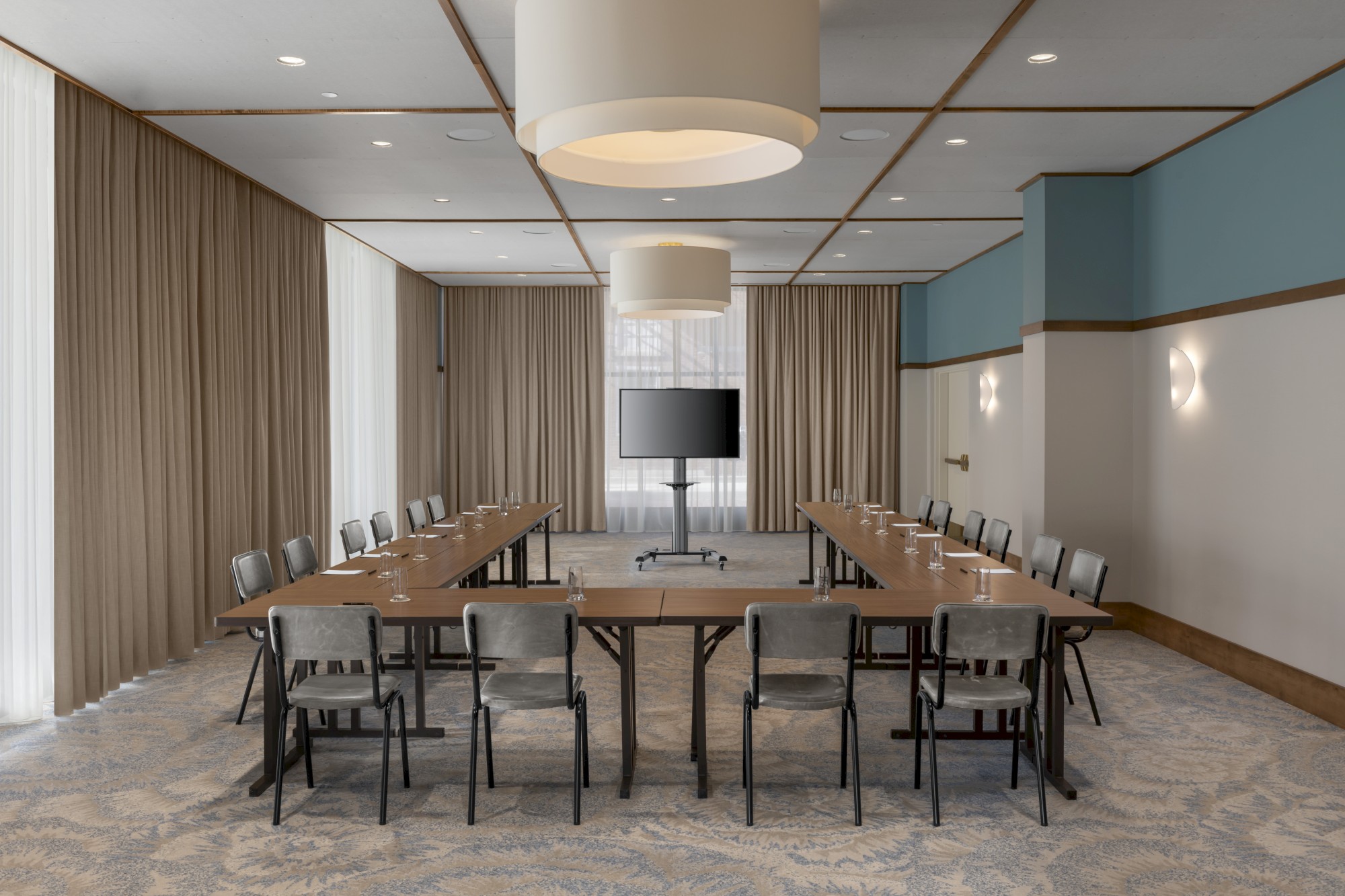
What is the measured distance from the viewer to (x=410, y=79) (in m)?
4.52

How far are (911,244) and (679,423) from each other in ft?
10.2

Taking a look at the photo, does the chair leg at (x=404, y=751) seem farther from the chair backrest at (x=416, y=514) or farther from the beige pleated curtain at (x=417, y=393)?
the beige pleated curtain at (x=417, y=393)

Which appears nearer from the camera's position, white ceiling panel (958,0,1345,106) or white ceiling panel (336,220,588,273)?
white ceiling panel (958,0,1345,106)

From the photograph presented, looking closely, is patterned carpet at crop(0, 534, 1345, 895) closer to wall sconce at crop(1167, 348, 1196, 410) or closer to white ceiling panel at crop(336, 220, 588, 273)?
wall sconce at crop(1167, 348, 1196, 410)

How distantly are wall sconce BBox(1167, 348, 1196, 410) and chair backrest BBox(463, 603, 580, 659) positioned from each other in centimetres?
435

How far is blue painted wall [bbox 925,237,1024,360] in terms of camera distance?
873 centimetres

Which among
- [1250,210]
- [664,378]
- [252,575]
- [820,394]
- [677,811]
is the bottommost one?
[677,811]

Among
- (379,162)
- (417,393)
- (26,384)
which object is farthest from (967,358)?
(26,384)

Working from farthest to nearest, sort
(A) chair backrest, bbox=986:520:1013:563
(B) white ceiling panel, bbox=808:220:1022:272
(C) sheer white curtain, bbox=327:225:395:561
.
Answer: (C) sheer white curtain, bbox=327:225:395:561
(B) white ceiling panel, bbox=808:220:1022:272
(A) chair backrest, bbox=986:520:1013:563

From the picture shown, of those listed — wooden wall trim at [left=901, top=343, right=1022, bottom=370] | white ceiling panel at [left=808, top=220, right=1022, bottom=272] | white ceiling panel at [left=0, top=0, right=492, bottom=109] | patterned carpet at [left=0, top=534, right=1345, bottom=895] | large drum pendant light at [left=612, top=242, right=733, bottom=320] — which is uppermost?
white ceiling panel at [left=808, top=220, right=1022, bottom=272]

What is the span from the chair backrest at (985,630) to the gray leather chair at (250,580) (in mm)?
3102

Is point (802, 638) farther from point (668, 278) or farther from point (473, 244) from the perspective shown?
point (473, 244)

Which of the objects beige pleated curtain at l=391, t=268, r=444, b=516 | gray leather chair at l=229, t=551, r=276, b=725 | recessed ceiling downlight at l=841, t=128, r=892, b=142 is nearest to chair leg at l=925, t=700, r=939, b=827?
gray leather chair at l=229, t=551, r=276, b=725

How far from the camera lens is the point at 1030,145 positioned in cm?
565
